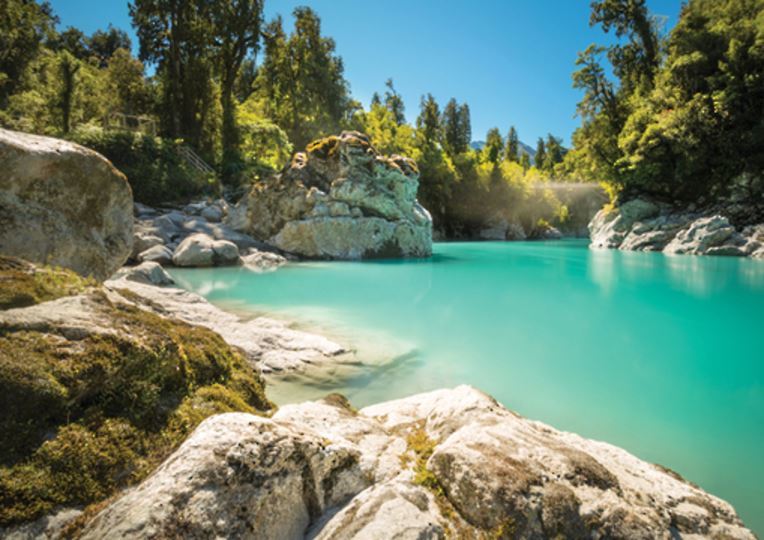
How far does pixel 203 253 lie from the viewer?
1590 cm

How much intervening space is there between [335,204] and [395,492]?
65.2 feet

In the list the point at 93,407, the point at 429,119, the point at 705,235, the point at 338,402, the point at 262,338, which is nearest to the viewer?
the point at 93,407

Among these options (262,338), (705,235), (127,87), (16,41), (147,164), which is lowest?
(262,338)

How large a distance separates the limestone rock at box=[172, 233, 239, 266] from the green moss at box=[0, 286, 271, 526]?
14471 millimetres

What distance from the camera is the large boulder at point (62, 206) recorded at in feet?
14.3

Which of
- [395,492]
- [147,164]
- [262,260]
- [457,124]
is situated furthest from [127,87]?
[457,124]

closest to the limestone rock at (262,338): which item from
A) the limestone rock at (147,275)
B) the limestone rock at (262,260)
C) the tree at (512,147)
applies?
the limestone rock at (147,275)

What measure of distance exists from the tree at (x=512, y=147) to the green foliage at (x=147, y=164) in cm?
5147

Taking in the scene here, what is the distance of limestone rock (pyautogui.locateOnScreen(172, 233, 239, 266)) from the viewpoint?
15.6 metres

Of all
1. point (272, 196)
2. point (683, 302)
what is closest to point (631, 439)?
point (683, 302)

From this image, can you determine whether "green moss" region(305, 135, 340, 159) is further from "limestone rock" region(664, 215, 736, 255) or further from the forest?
"limestone rock" region(664, 215, 736, 255)

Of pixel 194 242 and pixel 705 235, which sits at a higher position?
pixel 705 235

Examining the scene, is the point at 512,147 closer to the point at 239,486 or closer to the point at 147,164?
the point at 147,164

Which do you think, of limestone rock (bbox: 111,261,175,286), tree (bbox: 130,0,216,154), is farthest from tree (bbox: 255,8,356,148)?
limestone rock (bbox: 111,261,175,286)
